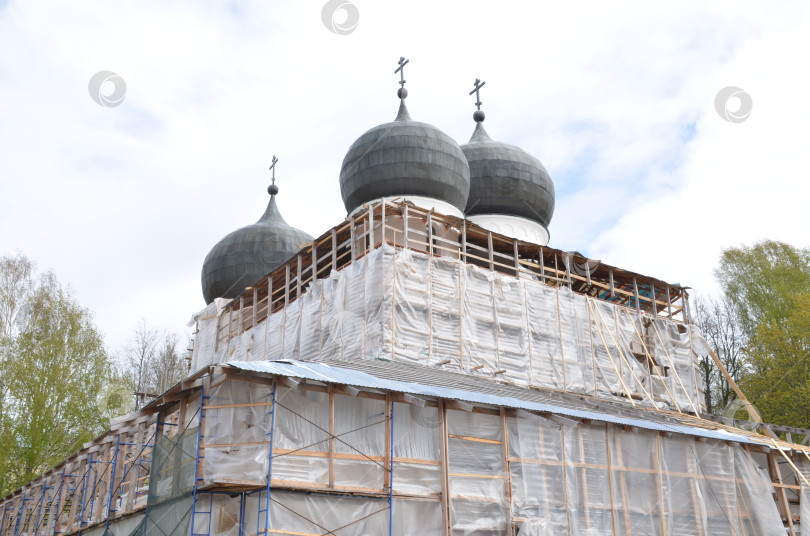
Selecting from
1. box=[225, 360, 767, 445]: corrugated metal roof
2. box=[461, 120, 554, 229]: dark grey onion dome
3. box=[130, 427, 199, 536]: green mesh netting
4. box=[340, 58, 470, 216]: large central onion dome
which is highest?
box=[461, 120, 554, 229]: dark grey onion dome

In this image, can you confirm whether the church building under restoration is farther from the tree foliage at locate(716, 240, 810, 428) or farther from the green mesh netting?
the tree foliage at locate(716, 240, 810, 428)

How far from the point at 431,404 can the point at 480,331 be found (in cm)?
691

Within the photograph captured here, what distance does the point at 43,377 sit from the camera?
28.3 m

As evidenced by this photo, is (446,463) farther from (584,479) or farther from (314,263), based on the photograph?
(314,263)

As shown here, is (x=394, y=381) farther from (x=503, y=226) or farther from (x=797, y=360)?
(x=797, y=360)

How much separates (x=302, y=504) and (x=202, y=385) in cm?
239

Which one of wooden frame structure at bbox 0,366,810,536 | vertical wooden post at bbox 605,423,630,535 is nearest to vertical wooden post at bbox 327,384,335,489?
wooden frame structure at bbox 0,366,810,536

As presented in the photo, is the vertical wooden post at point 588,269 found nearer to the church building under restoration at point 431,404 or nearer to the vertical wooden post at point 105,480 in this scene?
the church building under restoration at point 431,404

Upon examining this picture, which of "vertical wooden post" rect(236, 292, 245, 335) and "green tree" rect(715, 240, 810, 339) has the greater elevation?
"green tree" rect(715, 240, 810, 339)

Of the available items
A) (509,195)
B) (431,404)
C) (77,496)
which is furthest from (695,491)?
(77,496)

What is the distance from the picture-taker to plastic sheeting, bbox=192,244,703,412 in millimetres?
19891

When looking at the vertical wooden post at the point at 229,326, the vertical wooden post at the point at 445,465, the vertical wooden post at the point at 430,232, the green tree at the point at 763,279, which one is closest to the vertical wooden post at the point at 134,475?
the vertical wooden post at the point at 445,465

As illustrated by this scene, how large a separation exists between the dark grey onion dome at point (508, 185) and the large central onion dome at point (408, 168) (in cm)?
323

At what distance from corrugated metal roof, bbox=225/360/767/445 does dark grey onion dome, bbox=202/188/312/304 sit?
13461 mm
